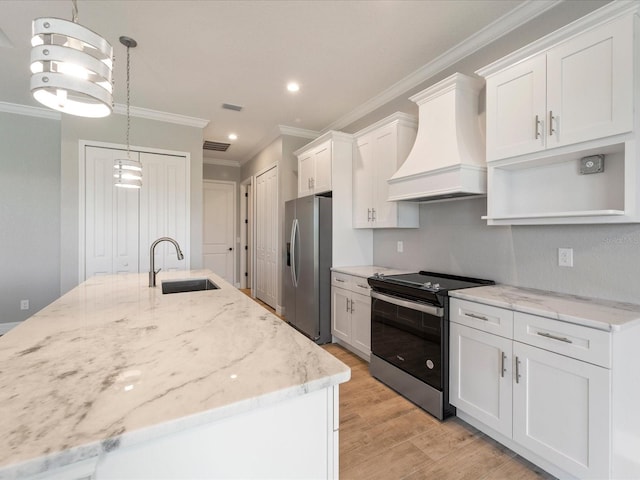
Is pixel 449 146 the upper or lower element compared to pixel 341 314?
upper

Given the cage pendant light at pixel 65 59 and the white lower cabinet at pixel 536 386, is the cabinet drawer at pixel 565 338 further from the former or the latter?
the cage pendant light at pixel 65 59

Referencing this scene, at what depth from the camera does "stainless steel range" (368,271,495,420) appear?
2.17 m

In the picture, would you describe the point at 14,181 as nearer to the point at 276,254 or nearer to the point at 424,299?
the point at 276,254

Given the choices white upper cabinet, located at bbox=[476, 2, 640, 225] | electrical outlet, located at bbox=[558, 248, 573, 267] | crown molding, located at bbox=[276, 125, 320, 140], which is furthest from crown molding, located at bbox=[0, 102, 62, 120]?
electrical outlet, located at bbox=[558, 248, 573, 267]

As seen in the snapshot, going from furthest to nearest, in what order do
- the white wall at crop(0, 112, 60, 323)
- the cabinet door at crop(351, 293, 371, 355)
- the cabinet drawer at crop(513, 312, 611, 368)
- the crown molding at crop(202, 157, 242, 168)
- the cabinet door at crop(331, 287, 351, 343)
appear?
the crown molding at crop(202, 157, 242, 168)
the white wall at crop(0, 112, 60, 323)
the cabinet door at crop(331, 287, 351, 343)
the cabinet door at crop(351, 293, 371, 355)
the cabinet drawer at crop(513, 312, 611, 368)

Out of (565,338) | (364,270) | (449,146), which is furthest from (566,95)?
(364,270)

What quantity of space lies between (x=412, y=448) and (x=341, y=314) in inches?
65.2

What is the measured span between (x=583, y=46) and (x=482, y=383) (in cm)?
201

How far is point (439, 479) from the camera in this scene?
1.68 m

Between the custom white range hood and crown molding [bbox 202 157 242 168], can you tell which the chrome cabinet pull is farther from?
crown molding [bbox 202 157 242 168]

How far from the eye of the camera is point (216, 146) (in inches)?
224

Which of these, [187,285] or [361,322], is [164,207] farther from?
[361,322]

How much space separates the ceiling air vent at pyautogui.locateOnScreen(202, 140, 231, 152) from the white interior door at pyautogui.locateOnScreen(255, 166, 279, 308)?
80 cm

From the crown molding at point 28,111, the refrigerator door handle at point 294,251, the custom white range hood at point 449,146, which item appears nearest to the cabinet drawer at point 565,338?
the custom white range hood at point 449,146
